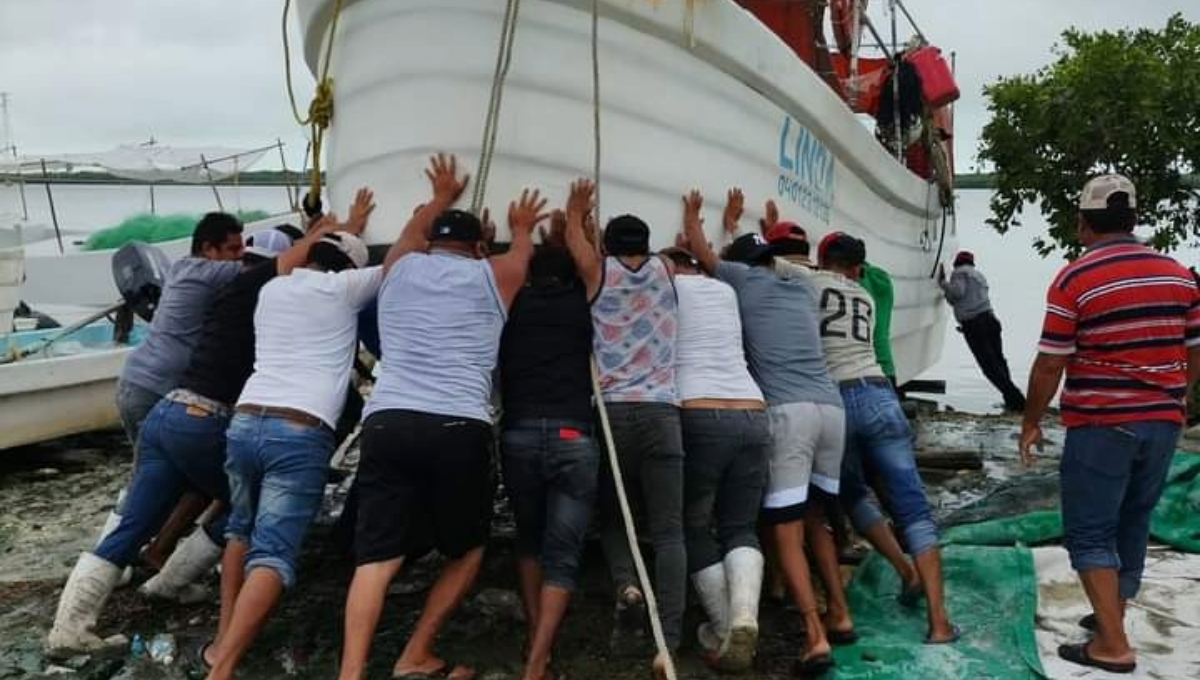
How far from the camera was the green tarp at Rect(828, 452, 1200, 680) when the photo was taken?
4164 millimetres

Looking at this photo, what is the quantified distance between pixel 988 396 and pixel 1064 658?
11240 millimetres

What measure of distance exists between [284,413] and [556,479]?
3.32ft

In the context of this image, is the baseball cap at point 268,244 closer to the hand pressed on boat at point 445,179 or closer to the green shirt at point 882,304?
the hand pressed on boat at point 445,179

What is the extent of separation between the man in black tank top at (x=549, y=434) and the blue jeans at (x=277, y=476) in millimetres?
712

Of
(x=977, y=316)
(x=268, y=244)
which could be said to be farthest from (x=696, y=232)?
(x=977, y=316)

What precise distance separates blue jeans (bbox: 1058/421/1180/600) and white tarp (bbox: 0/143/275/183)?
13979mm

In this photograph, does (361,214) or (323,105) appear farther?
(323,105)

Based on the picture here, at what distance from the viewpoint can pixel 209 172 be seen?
16.5 m

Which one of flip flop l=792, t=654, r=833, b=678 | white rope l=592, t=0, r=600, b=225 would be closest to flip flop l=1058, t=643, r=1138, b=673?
flip flop l=792, t=654, r=833, b=678

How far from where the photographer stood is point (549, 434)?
4.07 meters

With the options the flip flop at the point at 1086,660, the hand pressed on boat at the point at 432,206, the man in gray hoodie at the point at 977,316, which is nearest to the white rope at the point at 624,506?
the hand pressed on boat at the point at 432,206

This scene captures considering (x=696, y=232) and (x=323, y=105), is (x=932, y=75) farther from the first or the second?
(x=323, y=105)

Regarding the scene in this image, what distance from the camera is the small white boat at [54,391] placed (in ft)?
27.6

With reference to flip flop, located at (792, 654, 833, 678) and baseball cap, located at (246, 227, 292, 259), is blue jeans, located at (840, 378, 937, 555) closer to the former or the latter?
flip flop, located at (792, 654, 833, 678)
